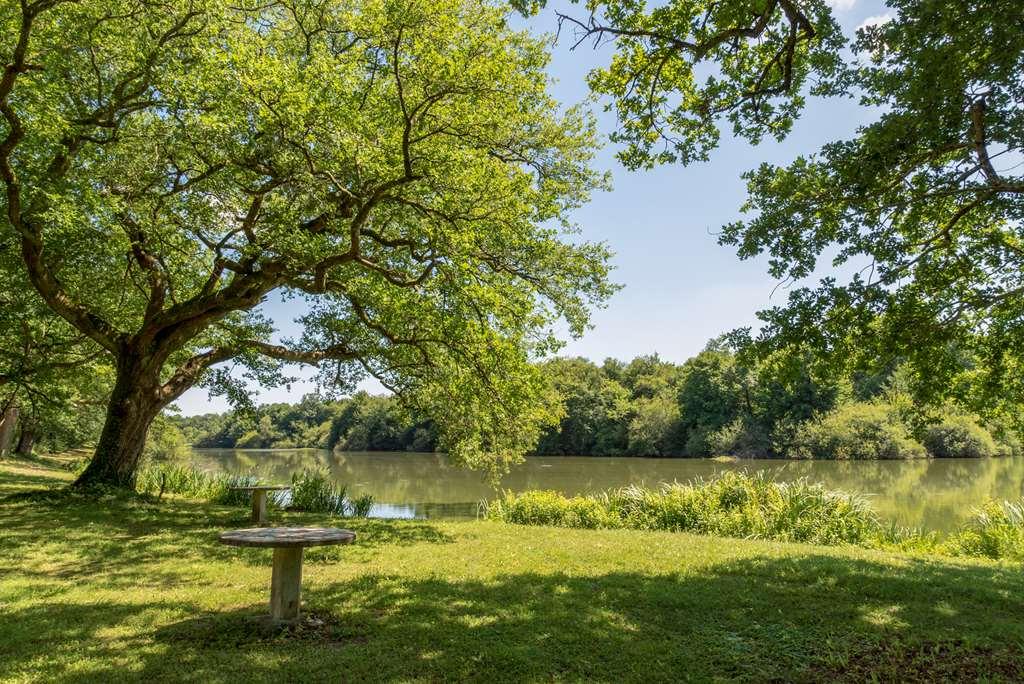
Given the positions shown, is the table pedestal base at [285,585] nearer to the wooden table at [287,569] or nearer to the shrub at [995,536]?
the wooden table at [287,569]

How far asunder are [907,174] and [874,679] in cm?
466

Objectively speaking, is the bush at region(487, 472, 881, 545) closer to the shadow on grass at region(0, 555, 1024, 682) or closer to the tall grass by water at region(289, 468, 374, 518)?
the tall grass by water at region(289, 468, 374, 518)

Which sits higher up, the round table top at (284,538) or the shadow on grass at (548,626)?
the round table top at (284,538)

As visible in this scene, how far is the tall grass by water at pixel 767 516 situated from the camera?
989cm

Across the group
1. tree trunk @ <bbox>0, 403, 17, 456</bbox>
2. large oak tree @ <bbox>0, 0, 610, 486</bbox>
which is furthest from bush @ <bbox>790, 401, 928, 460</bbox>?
tree trunk @ <bbox>0, 403, 17, 456</bbox>

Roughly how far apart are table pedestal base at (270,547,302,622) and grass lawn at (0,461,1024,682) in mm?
161

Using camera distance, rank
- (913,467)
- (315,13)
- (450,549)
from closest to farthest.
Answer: (450,549), (315,13), (913,467)

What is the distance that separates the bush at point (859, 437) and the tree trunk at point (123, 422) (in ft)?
145

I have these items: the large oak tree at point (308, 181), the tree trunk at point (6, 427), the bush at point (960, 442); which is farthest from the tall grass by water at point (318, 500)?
the bush at point (960, 442)

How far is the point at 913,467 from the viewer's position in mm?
34938

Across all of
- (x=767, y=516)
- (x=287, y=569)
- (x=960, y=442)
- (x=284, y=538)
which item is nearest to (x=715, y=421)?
(x=960, y=442)

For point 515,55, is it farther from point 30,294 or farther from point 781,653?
point 30,294

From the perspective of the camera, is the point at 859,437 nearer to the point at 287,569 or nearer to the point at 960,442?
the point at 960,442

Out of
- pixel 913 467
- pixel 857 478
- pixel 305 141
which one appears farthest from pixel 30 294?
pixel 913 467
